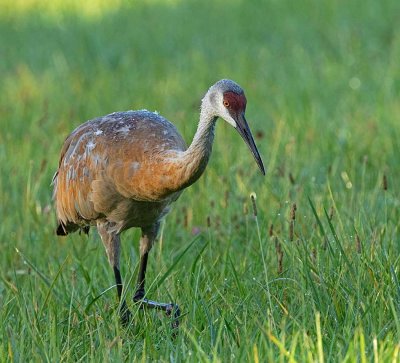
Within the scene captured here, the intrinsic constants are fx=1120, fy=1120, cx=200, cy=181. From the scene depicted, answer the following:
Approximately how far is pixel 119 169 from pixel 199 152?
0.59 metres

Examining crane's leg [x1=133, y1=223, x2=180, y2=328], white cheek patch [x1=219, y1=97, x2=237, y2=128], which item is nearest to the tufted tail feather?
crane's leg [x1=133, y1=223, x2=180, y2=328]

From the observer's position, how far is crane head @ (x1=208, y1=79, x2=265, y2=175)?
14.5 feet

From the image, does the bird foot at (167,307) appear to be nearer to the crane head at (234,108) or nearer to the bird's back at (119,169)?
the bird's back at (119,169)

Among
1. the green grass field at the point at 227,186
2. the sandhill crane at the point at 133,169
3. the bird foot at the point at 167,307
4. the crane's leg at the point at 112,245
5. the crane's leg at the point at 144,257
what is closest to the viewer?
the green grass field at the point at 227,186

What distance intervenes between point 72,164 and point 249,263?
1.02 meters

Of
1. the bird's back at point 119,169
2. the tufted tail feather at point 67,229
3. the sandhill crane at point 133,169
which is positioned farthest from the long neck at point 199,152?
the tufted tail feather at point 67,229

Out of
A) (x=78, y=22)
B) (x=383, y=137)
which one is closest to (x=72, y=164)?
(x=383, y=137)

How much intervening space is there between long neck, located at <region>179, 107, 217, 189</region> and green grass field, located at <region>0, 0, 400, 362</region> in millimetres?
307

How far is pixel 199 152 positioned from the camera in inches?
174

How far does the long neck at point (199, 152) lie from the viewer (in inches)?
175

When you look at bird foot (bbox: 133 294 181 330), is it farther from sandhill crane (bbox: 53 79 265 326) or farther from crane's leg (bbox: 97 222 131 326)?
crane's leg (bbox: 97 222 131 326)

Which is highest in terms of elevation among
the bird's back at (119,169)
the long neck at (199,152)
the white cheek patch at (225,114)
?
the white cheek patch at (225,114)

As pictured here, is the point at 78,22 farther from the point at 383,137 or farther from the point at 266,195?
the point at 266,195

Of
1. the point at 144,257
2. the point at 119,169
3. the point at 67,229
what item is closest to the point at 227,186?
the point at 67,229
